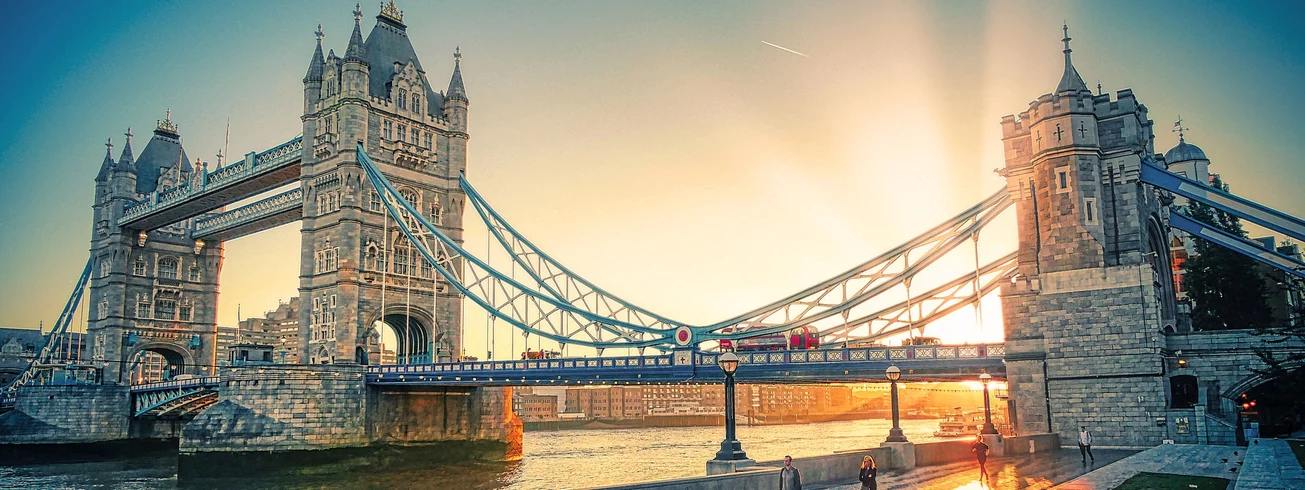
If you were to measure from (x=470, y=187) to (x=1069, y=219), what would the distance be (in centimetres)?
4357

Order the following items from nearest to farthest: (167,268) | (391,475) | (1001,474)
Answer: (1001,474), (391,475), (167,268)

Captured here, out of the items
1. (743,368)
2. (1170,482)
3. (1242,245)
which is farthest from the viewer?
(743,368)

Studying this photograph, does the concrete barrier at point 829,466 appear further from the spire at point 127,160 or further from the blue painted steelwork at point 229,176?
the spire at point 127,160

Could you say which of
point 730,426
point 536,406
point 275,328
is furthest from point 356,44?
point 536,406

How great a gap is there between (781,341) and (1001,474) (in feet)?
74.0

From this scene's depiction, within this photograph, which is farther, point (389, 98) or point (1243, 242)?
point (389, 98)

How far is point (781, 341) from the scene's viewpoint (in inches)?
1842

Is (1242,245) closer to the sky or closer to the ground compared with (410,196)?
closer to the ground

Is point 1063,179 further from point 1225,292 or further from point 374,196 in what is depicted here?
point 374,196

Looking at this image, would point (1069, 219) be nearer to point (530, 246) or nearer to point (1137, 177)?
point (1137, 177)

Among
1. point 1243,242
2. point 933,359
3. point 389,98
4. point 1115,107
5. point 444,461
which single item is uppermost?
point 389,98

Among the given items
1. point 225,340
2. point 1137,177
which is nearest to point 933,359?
point 1137,177

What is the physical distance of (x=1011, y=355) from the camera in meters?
38.7

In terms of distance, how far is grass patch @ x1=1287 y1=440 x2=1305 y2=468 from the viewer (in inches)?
945
